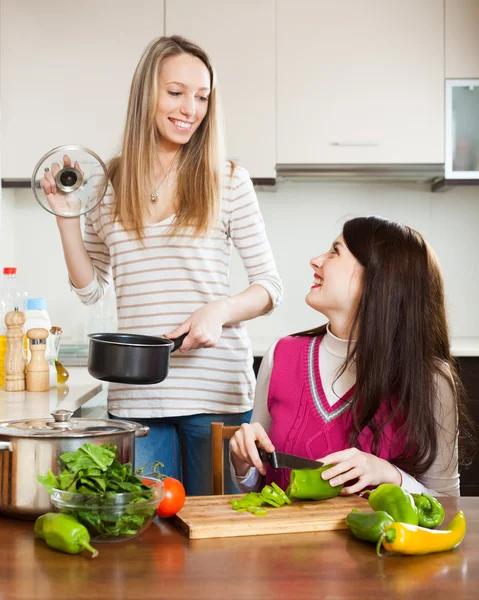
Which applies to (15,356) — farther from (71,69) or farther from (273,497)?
(71,69)

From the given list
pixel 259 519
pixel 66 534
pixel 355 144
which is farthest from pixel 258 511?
pixel 355 144

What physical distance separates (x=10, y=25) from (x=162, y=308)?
1.77m

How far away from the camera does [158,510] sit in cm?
110

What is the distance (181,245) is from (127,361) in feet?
1.48

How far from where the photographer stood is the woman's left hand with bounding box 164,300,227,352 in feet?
5.37

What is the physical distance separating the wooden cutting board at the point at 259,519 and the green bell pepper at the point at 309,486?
1 centimetres

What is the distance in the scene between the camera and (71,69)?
304cm

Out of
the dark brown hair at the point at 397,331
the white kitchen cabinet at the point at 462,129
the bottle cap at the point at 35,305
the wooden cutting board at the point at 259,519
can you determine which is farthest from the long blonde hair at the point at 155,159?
the white kitchen cabinet at the point at 462,129

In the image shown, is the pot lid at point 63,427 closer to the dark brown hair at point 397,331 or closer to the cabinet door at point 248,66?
the dark brown hair at point 397,331

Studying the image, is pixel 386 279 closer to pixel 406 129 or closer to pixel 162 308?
pixel 162 308

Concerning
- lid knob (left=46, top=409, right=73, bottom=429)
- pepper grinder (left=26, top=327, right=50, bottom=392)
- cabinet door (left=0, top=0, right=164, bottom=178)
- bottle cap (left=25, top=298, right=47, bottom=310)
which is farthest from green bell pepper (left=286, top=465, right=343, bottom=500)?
cabinet door (left=0, top=0, right=164, bottom=178)

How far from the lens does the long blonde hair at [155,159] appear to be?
182 centimetres

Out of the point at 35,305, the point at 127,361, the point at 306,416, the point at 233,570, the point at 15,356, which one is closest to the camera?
the point at 233,570

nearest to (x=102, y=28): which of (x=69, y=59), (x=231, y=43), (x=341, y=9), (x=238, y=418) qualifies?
(x=69, y=59)
